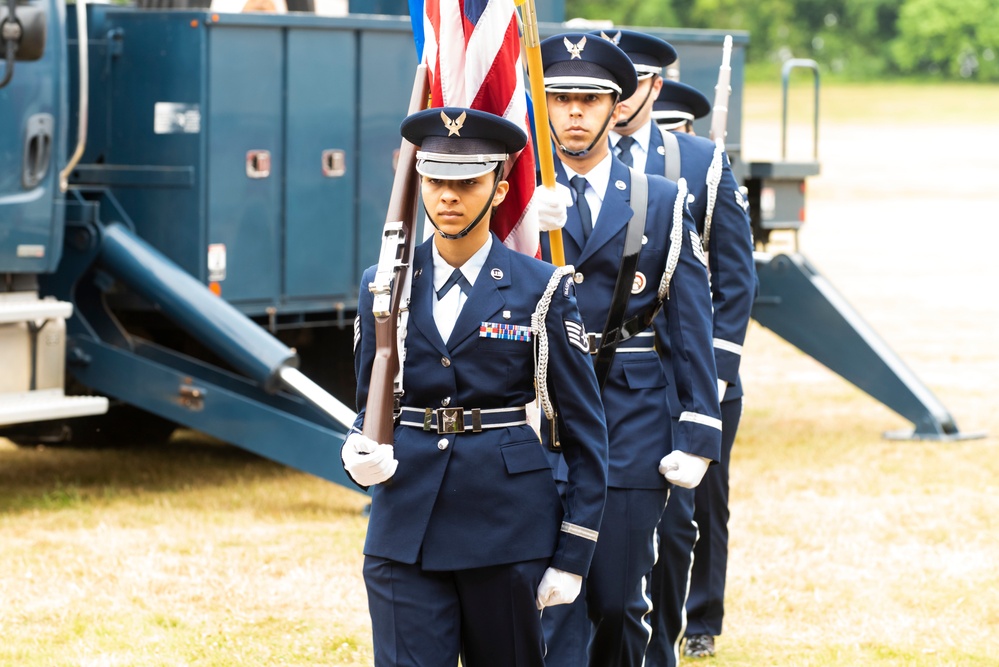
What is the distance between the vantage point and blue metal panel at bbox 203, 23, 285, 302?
27.2 ft

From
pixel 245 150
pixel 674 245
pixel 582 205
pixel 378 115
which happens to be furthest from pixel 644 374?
pixel 378 115

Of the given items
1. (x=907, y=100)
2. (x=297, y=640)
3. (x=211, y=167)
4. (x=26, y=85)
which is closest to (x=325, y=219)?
(x=211, y=167)

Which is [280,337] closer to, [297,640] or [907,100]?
[297,640]

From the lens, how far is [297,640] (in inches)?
239

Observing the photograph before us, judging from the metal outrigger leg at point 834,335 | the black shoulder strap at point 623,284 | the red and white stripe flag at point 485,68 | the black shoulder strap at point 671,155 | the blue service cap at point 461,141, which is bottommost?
the metal outrigger leg at point 834,335

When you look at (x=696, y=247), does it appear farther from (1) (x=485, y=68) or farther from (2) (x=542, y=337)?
(2) (x=542, y=337)

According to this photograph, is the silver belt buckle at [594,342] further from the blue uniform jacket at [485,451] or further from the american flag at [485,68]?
the blue uniform jacket at [485,451]

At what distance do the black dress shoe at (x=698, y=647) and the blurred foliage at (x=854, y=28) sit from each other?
49.6 meters

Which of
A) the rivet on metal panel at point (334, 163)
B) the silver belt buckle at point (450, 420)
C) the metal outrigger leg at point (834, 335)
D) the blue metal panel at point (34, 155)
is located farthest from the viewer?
the metal outrigger leg at point (834, 335)

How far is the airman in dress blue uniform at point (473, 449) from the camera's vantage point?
3.74m

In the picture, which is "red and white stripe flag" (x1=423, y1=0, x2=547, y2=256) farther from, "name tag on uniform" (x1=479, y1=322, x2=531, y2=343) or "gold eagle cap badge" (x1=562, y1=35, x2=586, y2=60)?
"name tag on uniform" (x1=479, y1=322, x2=531, y2=343)

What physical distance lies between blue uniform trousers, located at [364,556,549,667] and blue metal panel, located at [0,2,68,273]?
460cm

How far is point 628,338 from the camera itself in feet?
16.0

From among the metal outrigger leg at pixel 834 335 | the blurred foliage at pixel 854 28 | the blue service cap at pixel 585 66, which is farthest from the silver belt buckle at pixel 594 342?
the blurred foliage at pixel 854 28
